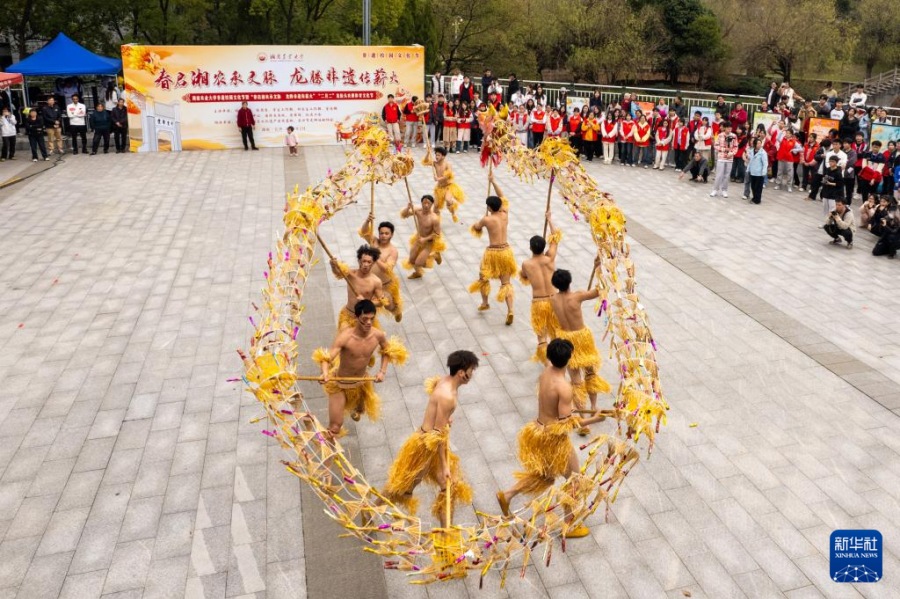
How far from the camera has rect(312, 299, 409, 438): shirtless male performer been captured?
5.94 metres

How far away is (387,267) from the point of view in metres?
8.09

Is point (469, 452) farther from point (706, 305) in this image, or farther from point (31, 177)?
point (31, 177)

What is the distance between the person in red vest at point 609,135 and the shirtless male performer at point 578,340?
12.3 meters

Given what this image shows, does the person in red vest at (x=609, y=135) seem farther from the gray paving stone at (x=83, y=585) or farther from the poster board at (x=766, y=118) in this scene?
the gray paving stone at (x=83, y=585)

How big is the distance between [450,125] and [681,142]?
586 centimetres

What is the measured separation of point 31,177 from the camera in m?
15.9

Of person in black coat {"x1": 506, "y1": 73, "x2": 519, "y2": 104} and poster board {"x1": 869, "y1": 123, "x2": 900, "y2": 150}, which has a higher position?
person in black coat {"x1": 506, "y1": 73, "x2": 519, "y2": 104}

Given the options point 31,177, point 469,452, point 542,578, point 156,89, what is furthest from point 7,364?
point 156,89

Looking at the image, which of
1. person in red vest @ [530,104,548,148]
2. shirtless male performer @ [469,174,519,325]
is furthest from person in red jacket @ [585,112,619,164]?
shirtless male performer @ [469,174,519,325]

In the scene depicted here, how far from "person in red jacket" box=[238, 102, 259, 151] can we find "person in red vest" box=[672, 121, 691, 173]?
10.5m

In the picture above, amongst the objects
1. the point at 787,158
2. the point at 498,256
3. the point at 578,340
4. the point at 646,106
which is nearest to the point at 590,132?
the point at 646,106

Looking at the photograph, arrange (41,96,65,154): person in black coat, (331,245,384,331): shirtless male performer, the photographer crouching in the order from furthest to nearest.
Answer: (41,96,65,154): person in black coat → the photographer crouching → (331,245,384,331): shirtless male performer

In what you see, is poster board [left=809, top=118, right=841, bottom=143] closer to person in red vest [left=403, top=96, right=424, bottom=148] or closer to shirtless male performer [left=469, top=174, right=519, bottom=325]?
person in red vest [left=403, top=96, right=424, bottom=148]

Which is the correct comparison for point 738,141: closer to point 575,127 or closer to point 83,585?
point 575,127
